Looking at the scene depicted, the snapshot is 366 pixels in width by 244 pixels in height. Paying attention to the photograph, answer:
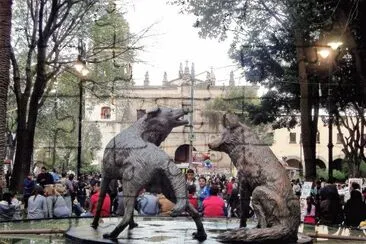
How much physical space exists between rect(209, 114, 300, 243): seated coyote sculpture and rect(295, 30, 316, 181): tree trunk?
42.2ft

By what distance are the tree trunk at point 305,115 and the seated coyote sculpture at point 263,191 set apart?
1287 cm

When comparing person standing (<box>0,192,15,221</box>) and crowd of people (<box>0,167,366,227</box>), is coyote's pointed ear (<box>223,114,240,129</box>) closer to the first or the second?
crowd of people (<box>0,167,366,227</box>)

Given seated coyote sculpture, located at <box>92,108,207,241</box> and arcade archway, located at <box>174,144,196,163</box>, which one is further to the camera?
arcade archway, located at <box>174,144,196,163</box>

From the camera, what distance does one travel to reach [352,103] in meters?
27.5

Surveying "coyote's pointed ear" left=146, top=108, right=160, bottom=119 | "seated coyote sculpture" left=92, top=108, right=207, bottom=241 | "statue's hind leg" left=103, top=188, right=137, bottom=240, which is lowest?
"statue's hind leg" left=103, top=188, right=137, bottom=240

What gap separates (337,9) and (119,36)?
857 cm

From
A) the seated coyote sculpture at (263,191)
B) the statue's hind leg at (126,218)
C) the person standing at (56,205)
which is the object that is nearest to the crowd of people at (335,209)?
the person standing at (56,205)

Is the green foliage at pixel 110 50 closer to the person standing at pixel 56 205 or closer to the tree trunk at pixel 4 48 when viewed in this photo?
the person standing at pixel 56 205

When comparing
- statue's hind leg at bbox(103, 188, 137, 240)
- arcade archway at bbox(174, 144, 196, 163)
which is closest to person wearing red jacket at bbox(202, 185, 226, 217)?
arcade archway at bbox(174, 144, 196, 163)

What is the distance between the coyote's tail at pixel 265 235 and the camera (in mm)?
8219

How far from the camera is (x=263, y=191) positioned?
332 inches

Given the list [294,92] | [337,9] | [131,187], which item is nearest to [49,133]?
[294,92]

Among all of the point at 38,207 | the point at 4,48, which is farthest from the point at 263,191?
the point at 4,48

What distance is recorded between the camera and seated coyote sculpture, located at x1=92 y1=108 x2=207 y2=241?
8.63 m
